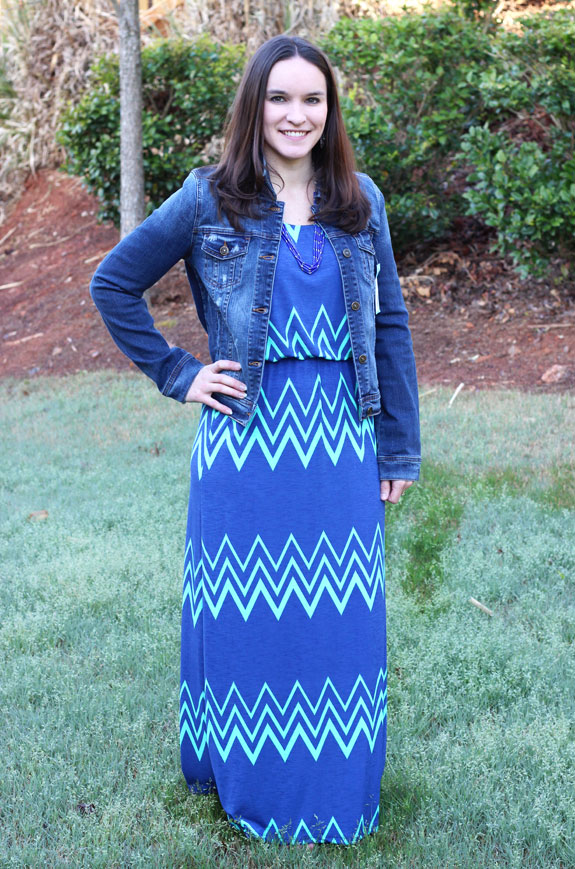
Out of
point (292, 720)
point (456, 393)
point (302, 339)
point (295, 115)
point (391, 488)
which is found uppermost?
point (295, 115)

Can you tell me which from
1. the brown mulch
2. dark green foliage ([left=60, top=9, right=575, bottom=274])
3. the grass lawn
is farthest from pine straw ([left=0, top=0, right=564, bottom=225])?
the grass lawn

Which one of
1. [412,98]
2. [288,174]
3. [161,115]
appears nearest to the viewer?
[288,174]

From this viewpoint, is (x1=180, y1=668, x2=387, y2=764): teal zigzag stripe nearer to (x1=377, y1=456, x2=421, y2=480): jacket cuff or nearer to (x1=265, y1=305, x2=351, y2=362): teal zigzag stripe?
(x1=377, y1=456, x2=421, y2=480): jacket cuff

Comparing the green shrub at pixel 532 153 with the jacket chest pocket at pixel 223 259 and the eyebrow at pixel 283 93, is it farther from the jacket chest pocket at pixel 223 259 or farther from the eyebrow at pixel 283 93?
the jacket chest pocket at pixel 223 259

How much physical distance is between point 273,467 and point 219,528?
23 centimetres

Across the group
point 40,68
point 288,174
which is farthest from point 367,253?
point 40,68

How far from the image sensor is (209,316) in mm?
2697

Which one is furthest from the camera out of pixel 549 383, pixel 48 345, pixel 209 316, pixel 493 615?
pixel 48 345

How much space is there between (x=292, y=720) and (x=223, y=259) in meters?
1.29

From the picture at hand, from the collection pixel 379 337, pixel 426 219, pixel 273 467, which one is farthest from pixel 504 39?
pixel 273 467

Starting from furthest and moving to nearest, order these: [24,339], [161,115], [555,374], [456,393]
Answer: [24,339]
[161,115]
[555,374]
[456,393]

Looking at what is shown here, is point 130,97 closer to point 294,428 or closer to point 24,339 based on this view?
point 24,339

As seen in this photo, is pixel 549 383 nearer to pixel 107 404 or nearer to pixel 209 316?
pixel 107 404

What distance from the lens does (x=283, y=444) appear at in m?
2.53
